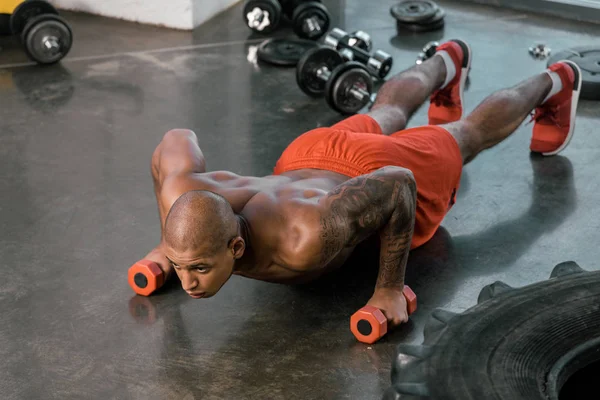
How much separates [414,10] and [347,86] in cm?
138

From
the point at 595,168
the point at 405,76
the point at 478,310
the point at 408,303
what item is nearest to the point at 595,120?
the point at 595,168

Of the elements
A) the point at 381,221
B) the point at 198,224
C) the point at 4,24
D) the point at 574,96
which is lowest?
the point at 4,24

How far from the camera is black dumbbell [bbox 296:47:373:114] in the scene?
389 centimetres

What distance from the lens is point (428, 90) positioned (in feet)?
11.4

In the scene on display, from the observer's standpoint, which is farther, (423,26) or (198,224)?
(423,26)

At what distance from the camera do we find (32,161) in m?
3.65

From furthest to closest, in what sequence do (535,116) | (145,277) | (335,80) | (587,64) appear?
(587,64)
(335,80)
(535,116)
(145,277)

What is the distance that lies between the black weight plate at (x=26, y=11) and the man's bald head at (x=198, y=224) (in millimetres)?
2768

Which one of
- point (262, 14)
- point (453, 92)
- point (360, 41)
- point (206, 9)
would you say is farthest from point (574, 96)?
point (206, 9)

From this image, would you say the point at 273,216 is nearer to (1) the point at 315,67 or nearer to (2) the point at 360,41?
(1) the point at 315,67

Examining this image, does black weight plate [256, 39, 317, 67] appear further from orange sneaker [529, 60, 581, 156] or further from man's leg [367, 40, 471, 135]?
orange sneaker [529, 60, 581, 156]

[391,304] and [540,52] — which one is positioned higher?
[391,304]

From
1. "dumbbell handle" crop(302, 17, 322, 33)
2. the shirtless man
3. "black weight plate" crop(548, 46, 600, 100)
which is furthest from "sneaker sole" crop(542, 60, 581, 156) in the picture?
"dumbbell handle" crop(302, 17, 322, 33)

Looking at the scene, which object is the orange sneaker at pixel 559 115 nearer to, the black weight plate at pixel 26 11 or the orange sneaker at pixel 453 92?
the orange sneaker at pixel 453 92
